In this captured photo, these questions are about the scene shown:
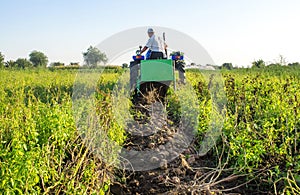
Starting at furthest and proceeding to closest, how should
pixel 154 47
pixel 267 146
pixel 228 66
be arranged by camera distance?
pixel 228 66, pixel 154 47, pixel 267 146

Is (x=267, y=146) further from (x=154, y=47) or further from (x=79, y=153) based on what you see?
(x=154, y=47)

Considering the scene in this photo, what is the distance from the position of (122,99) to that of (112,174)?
2455mm

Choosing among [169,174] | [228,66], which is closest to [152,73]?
[169,174]

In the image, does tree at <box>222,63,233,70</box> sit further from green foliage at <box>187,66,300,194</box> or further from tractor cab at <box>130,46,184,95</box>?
green foliage at <box>187,66,300,194</box>

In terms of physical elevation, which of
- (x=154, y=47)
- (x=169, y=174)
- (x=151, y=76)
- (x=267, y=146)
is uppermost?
(x=154, y=47)

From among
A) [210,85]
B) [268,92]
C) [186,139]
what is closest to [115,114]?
→ [186,139]

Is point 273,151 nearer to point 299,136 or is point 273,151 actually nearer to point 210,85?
point 299,136

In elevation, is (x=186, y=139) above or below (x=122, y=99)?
below

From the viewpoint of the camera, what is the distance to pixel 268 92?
20.0 feet

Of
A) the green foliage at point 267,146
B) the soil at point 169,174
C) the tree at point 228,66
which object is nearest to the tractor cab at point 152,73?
the soil at point 169,174

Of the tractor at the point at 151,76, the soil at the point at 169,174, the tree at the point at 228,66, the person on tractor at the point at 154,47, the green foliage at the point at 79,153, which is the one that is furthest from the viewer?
the tree at the point at 228,66

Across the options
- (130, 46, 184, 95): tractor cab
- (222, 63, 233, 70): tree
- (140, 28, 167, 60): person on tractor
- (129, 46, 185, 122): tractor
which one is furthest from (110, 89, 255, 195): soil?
(222, 63, 233, 70): tree

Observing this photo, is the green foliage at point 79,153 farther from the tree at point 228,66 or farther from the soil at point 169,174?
the tree at point 228,66

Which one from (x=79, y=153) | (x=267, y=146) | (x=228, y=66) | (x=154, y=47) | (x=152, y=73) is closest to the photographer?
(x=79, y=153)
